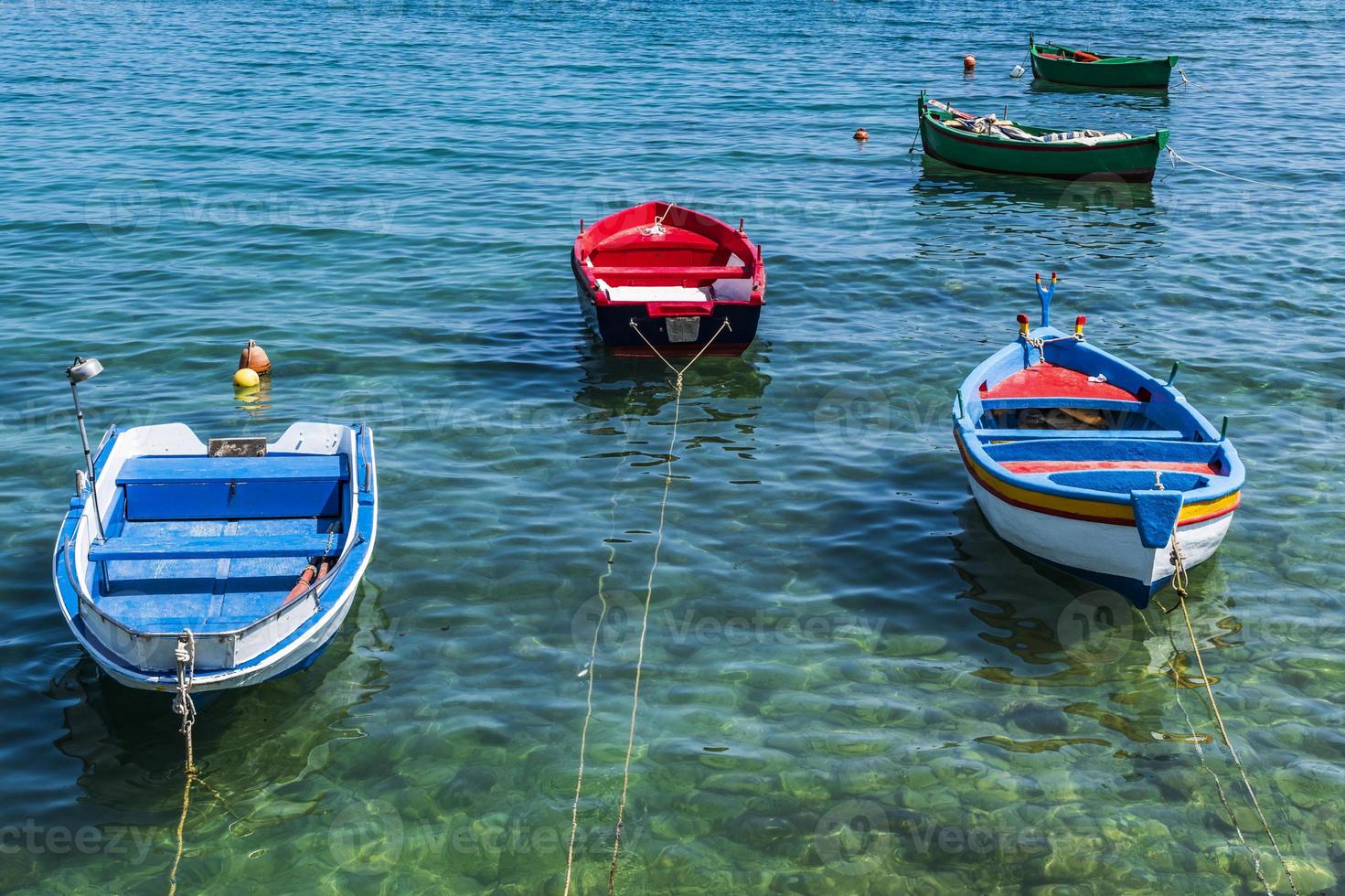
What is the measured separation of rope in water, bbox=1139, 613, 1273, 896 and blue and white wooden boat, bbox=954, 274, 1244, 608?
0.49 meters

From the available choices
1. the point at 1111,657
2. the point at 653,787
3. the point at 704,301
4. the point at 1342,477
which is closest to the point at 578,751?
the point at 653,787

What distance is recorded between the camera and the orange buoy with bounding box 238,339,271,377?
62.8 ft

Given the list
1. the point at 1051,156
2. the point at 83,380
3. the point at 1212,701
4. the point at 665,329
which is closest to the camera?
the point at 1212,701

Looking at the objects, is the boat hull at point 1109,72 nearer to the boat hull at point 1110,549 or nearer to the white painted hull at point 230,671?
the boat hull at point 1110,549

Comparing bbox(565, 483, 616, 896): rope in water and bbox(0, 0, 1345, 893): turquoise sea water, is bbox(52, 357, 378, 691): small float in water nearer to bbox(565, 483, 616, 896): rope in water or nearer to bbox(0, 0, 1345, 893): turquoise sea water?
bbox(0, 0, 1345, 893): turquoise sea water

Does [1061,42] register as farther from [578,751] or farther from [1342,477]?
[578,751]

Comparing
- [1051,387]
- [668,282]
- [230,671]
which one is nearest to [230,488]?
[230,671]

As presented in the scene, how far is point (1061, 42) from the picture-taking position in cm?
5638

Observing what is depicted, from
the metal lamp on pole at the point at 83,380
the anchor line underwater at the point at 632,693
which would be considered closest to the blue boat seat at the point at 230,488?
the metal lamp on pole at the point at 83,380

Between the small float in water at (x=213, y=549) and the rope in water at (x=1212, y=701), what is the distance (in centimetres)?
797

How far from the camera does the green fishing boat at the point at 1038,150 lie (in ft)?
101

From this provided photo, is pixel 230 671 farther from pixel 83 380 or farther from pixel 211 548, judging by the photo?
pixel 83 380

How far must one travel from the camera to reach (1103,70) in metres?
45.5

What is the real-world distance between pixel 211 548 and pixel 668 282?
10.6m
